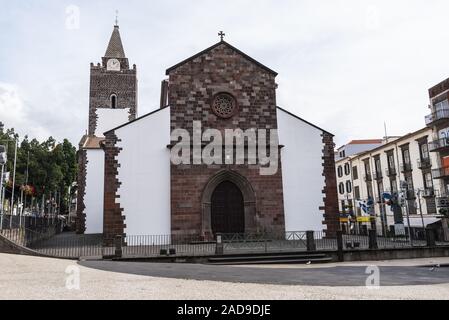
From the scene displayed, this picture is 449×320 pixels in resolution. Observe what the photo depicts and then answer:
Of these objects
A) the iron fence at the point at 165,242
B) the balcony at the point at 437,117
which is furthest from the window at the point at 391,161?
the iron fence at the point at 165,242

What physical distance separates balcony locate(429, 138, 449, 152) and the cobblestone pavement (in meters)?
19.6

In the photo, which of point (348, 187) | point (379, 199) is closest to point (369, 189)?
point (379, 199)

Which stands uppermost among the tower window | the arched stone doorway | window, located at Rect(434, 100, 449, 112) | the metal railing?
the tower window

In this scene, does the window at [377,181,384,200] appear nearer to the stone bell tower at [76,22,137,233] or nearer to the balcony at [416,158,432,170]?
the balcony at [416,158,432,170]

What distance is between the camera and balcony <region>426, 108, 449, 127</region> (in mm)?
27609

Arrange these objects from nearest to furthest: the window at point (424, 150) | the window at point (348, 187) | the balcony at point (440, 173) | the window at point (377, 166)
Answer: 1. the balcony at point (440, 173)
2. the window at point (424, 150)
3. the window at point (377, 166)
4. the window at point (348, 187)

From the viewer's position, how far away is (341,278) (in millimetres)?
10031

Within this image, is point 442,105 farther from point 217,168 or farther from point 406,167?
point 217,168

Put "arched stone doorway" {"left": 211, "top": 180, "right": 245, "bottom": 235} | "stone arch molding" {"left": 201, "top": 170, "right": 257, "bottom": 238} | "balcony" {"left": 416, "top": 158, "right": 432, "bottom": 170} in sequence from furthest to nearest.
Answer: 1. "balcony" {"left": 416, "top": 158, "right": 432, "bottom": 170}
2. "arched stone doorway" {"left": 211, "top": 180, "right": 245, "bottom": 235}
3. "stone arch molding" {"left": 201, "top": 170, "right": 257, "bottom": 238}

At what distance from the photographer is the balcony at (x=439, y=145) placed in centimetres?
2759

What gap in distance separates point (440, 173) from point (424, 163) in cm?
203

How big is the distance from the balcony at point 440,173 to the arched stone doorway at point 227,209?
682 inches

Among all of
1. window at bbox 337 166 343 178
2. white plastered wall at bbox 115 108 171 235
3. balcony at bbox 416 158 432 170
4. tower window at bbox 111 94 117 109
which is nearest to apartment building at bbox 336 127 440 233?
balcony at bbox 416 158 432 170

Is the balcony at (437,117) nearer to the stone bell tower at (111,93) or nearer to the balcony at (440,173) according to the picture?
the balcony at (440,173)
